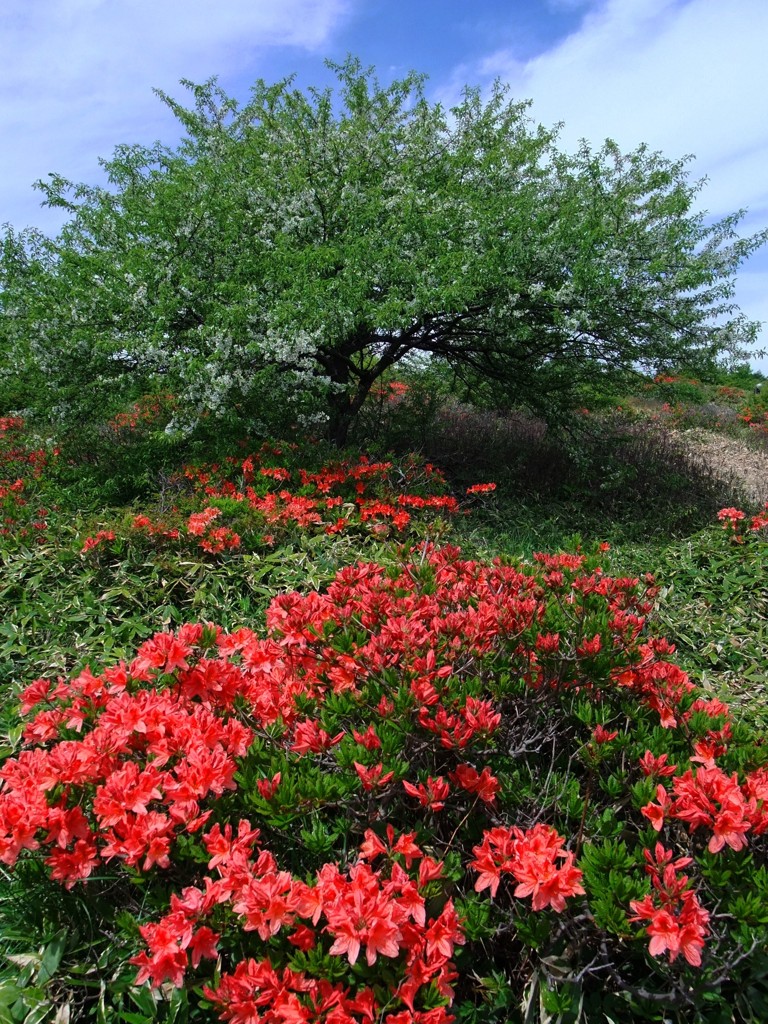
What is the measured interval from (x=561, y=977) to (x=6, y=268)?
709 cm

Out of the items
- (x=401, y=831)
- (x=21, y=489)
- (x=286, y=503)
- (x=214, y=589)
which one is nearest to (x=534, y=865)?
(x=401, y=831)

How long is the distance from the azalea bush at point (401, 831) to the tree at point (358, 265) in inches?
138

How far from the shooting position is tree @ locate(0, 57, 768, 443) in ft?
17.7

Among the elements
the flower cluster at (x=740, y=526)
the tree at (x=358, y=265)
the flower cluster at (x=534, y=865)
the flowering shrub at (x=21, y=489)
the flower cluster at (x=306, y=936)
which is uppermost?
the tree at (x=358, y=265)

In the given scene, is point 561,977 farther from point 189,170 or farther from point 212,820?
point 189,170

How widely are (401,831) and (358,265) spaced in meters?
4.62

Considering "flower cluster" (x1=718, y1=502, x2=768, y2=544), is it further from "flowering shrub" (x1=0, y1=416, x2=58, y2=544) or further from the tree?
"flowering shrub" (x1=0, y1=416, x2=58, y2=544)

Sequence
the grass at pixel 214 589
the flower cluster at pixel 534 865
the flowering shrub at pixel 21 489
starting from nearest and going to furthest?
the flower cluster at pixel 534 865, the grass at pixel 214 589, the flowering shrub at pixel 21 489

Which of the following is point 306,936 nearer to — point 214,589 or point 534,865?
point 534,865

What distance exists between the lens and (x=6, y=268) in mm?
6449

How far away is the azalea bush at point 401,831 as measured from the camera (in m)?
1.40

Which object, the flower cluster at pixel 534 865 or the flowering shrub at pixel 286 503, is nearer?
the flower cluster at pixel 534 865

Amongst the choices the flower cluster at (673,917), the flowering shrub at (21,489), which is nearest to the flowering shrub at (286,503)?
the flowering shrub at (21,489)

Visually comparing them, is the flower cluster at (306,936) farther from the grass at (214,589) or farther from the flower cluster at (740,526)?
the flower cluster at (740,526)
